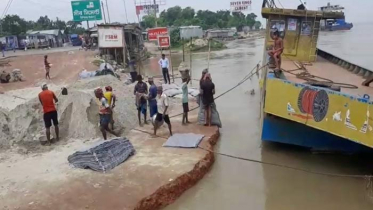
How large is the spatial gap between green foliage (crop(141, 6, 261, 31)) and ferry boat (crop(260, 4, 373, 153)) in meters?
65.1

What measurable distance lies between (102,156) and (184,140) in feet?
6.72

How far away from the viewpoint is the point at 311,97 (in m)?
7.56

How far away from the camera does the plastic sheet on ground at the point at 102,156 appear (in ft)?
23.9

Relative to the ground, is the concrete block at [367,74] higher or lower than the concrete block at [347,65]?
higher

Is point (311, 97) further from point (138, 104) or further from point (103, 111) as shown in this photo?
point (138, 104)

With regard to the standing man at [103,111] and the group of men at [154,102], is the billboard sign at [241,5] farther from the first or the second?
the standing man at [103,111]

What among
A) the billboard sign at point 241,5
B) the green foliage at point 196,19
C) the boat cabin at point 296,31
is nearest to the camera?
the boat cabin at point 296,31

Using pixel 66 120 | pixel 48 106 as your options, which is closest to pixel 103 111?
pixel 48 106

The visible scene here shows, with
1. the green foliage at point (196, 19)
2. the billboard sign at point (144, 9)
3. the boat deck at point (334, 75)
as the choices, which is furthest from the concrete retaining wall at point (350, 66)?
the green foliage at point (196, 19)

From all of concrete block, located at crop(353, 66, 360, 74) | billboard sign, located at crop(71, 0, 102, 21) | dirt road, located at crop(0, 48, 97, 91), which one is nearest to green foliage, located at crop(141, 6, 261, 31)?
billboard sign, located at crop(71, 0, 102, 21)

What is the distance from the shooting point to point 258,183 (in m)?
7.59

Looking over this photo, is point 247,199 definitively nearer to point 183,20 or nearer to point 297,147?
point 297,147

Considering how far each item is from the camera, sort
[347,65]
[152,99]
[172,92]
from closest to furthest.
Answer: [152,99]
[347,65]
[172,92]

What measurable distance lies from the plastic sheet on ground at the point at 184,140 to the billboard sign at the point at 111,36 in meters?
16.6
